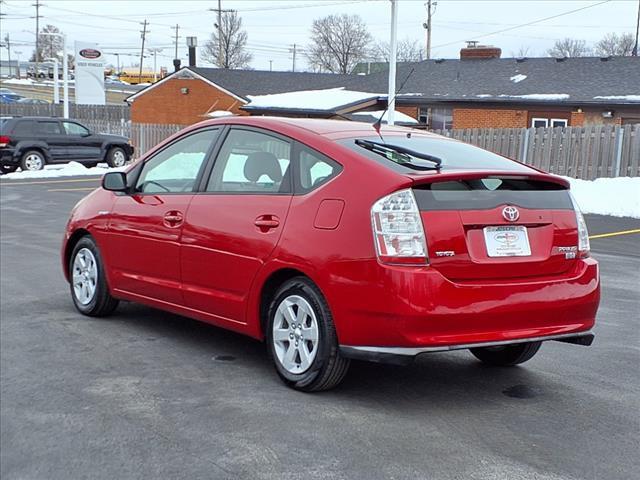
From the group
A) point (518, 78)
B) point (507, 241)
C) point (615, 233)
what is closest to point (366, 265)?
point (507, 241)

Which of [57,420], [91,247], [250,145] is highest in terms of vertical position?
[250,145]

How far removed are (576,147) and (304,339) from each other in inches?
744

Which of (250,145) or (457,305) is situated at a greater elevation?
(250,145)

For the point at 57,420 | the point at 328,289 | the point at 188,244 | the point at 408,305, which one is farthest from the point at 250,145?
the point at 57,420

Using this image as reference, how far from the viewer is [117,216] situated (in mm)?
6797

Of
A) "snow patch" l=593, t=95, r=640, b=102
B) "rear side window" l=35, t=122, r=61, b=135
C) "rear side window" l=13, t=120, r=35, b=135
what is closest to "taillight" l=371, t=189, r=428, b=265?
"rear side window" l=13, t=120, r=35, b=135

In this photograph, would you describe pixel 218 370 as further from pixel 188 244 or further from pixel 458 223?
pixel 458 223

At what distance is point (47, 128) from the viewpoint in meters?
27.6

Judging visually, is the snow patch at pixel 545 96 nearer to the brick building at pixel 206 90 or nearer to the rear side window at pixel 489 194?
the brick building at pixel 206 90

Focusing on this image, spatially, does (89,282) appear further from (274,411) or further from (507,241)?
(507,241)

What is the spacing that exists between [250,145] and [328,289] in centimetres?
148

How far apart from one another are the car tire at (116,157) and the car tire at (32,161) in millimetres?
2500

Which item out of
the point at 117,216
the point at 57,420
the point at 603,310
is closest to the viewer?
the point at 57,420

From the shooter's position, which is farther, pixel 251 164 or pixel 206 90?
pixel 206 90
